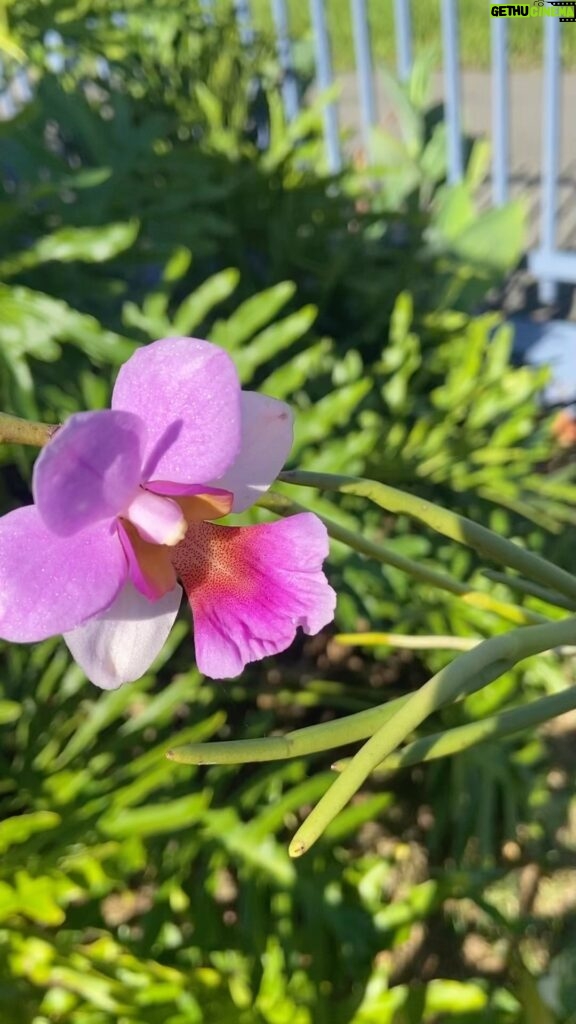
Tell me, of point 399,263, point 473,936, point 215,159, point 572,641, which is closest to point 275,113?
point 215,159

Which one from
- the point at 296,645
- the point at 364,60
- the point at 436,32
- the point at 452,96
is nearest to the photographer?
the point at 296,645

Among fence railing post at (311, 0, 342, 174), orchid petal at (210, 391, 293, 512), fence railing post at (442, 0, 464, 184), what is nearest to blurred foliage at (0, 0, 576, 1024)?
fence railing post at (442, 0, 464, 184)

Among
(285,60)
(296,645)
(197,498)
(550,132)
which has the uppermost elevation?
(285,60)

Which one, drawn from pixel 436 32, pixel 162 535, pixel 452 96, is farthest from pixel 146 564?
pixel 436 32

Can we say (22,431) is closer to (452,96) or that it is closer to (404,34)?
(452,96)

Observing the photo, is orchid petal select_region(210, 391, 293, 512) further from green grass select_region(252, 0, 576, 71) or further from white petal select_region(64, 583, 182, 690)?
green grass select_region(252, 0, 576, 71)

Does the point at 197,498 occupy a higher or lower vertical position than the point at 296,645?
higher

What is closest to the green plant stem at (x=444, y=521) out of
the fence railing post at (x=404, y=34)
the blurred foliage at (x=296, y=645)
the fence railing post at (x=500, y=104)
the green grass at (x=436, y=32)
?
the blurred foliage at (x=296, y=645)

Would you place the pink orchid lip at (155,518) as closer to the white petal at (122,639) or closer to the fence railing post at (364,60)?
the white petal at (122,639)
